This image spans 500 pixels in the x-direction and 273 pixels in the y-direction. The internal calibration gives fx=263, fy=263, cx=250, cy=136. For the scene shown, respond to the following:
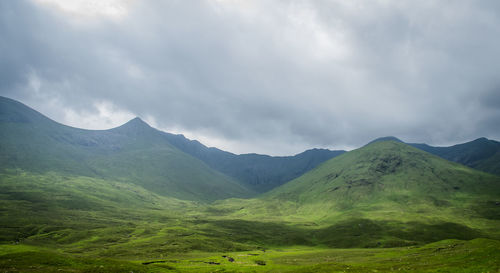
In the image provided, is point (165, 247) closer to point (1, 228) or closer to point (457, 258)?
point (1, 228)

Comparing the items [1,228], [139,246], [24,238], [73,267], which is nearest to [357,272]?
[73,267]

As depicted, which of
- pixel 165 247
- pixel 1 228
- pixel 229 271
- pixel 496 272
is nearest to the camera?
pixel 496 272

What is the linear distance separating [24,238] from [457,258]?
23768 centimetres

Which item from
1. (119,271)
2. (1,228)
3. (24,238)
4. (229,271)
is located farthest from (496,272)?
(1,228)

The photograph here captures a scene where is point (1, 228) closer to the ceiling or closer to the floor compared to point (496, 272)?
closer to the floor

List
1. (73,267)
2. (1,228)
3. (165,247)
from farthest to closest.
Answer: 1. (1,228)
2. (165,247)
3. (73,267)

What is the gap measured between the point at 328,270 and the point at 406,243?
176 m

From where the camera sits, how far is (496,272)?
36.9 m

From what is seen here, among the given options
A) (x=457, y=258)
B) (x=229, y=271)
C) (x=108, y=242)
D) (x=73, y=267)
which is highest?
(x=457, y=258)

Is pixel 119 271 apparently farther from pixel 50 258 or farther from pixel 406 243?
pixel 406 243

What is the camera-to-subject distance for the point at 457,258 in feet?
194

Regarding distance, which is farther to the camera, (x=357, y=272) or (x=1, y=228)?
(x=1, y=228)

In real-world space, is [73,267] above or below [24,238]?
above

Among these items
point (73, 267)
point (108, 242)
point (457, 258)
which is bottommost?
point (108, 242)
